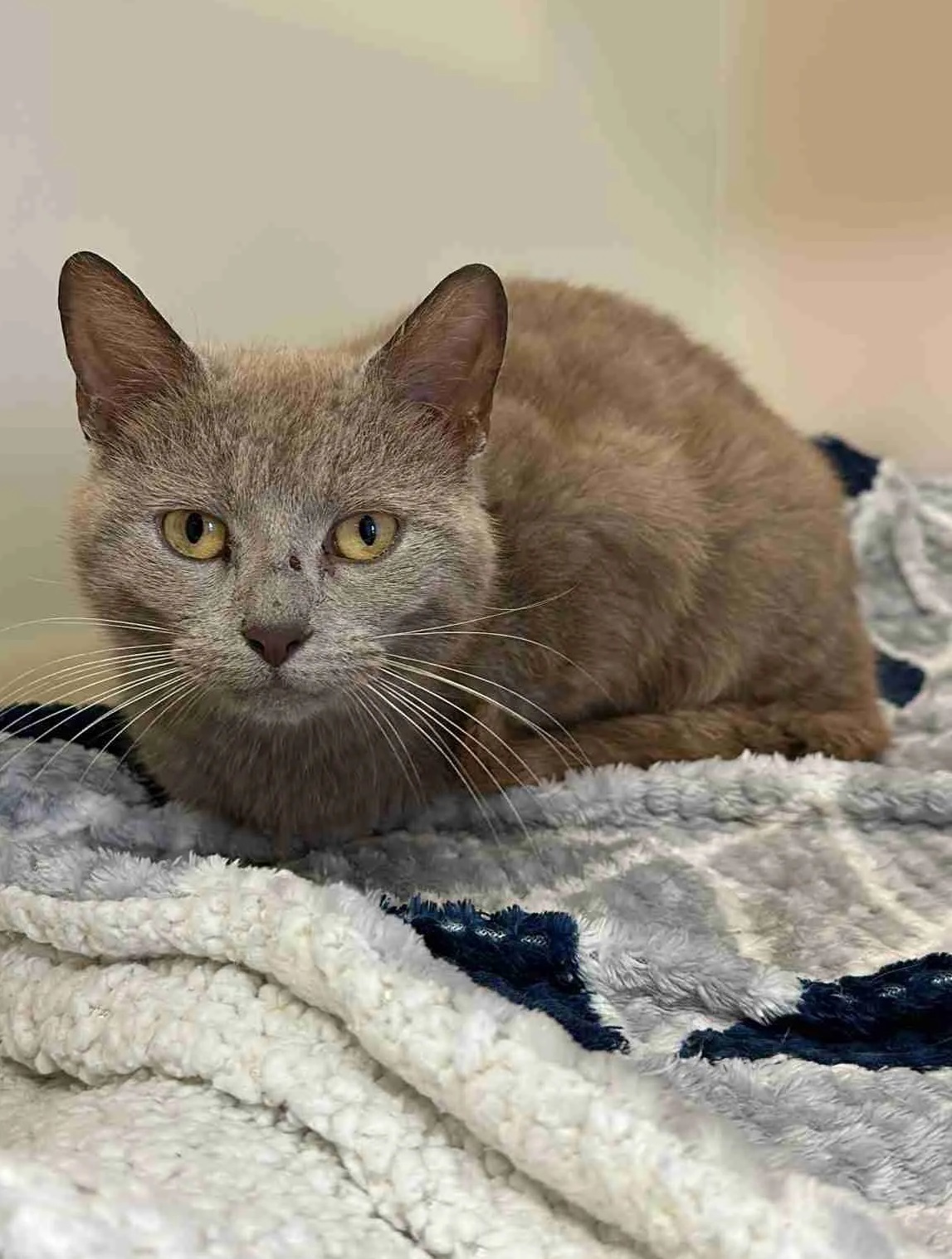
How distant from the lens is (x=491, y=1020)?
2.30ft

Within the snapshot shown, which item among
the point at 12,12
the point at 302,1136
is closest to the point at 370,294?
the point at 12,12

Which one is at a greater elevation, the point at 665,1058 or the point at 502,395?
the point at 502,395

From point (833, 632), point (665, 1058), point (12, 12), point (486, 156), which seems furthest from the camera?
point (486, 156)

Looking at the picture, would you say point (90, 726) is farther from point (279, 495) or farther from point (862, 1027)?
point (862, 1027)

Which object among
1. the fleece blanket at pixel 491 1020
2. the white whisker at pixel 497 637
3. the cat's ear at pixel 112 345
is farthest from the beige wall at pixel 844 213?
the cat's ear at pixel 112 345

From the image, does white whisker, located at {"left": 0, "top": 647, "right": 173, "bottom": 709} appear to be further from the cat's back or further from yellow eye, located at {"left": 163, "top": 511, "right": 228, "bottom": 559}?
the cat's back

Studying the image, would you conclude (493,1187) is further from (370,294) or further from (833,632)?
(370,294)

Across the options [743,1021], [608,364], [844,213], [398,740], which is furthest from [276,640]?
[844,213]

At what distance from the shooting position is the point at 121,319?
2.99 ft

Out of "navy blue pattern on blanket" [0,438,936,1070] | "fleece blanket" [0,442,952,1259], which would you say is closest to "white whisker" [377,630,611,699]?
"fleece blanket" [0,442,952,1259]

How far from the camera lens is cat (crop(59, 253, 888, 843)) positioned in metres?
0.91

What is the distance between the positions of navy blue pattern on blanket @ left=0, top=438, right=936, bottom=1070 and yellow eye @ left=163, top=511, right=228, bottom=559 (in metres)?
0.32

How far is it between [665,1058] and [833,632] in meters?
0.61

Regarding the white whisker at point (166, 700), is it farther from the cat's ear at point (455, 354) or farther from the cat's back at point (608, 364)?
the cat's back at point (608, 364)
